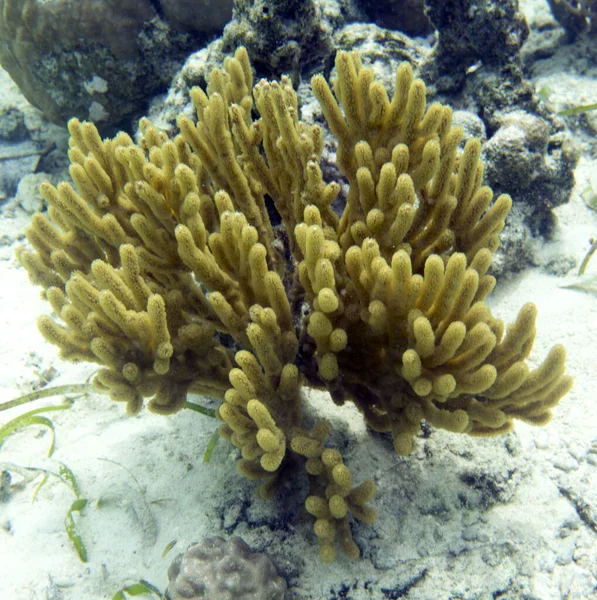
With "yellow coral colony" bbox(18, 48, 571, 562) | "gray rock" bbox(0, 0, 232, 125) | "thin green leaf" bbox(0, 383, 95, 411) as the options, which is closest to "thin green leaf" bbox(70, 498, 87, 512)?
"thin green leaf" bbox(0, 383, 95, 411)

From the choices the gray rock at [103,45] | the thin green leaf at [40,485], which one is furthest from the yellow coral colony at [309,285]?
the gray rock at [103,45]

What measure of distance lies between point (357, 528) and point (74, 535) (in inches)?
61.7

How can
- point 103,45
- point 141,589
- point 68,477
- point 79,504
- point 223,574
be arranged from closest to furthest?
point 223,574
point 141,589
point 79,504
point 68,477
point 103,45

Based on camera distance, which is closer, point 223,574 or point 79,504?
point 223,574

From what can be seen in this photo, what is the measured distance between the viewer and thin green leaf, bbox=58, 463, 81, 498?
2.71 meters

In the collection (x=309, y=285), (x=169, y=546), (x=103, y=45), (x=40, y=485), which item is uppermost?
(x=103, y=45)

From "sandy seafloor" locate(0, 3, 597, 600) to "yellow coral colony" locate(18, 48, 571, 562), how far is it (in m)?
0.24

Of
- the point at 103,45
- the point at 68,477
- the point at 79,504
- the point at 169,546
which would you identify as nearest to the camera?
the point at 169,546

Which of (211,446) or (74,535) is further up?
(211,446)

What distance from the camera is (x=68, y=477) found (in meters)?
2.74

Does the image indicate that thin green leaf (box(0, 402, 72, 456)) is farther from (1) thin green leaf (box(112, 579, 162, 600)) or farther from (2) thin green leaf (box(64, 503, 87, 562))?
(1) thin green leaf (box(112, 579, 162, 600))

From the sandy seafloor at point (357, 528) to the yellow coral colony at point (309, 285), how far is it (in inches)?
9.6

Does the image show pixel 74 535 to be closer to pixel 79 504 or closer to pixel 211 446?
pixel 79 504

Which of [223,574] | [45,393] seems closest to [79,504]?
[45,393]
